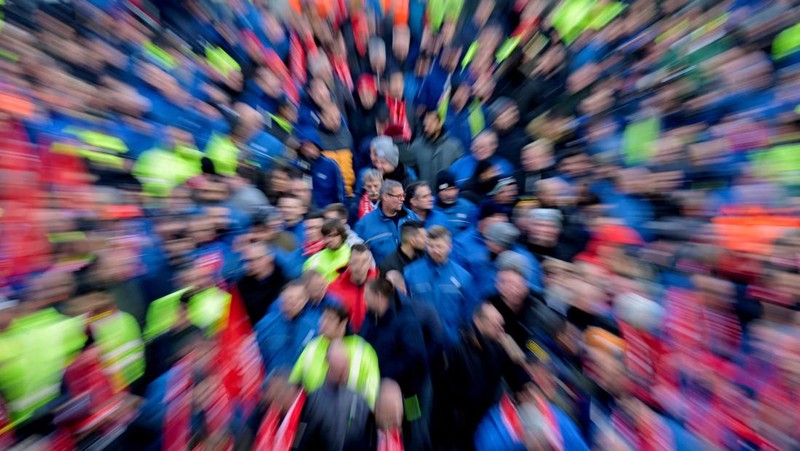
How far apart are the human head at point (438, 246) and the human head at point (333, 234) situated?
0.37 meters

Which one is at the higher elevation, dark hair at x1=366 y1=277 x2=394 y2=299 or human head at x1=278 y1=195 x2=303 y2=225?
human head at x1=278 y1=195 x2=303 y2=225

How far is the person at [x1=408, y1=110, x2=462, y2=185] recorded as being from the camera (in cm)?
220

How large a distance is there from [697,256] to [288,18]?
218cm

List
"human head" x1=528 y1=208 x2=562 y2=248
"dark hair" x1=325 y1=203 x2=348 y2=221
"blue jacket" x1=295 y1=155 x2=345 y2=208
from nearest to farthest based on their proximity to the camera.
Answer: "human head" x1=528 y1=208 x2=562 y2=248 < "dark hair" x1=325 y1=203 x2=348 y2=221 < "blue jacket" x1=295 y1=155 x2=345 y2=208

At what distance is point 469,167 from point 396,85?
2.01ft

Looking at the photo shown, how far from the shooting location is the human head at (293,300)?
1.44 metres

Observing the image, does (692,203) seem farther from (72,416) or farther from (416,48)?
(72,416)

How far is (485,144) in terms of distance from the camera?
201 cm

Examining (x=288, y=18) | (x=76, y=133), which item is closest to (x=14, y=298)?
(x=76, y=133)

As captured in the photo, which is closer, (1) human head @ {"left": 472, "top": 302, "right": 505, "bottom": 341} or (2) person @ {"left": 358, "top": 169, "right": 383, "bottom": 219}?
(1) human head @ {"left": 472, "top": 302, "right": 505, "bottom": 341}

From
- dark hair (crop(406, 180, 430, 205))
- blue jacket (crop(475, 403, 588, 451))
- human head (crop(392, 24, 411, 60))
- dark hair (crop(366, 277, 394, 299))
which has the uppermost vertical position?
human head (crop(392, 24, 411, 60))

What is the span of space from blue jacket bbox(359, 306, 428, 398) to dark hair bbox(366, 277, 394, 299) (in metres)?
0.05

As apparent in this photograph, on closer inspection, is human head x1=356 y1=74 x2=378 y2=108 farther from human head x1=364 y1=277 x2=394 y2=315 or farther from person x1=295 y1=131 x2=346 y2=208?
human head x1=364 y1=277 x2=394 y2=315

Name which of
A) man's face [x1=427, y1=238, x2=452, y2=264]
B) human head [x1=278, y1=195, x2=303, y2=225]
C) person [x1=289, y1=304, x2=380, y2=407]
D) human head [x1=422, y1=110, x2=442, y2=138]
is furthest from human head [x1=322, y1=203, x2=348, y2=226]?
human head [x1=422, y1=110, x2=442, y2=138]
